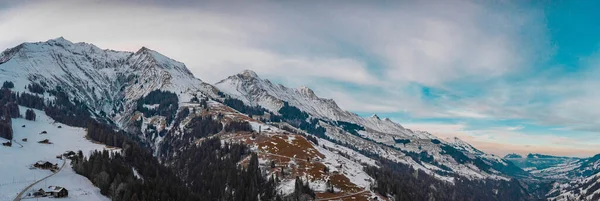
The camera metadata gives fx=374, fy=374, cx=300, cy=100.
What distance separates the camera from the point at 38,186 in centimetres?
13162

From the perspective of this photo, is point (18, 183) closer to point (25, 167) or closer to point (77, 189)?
point (77, 189)

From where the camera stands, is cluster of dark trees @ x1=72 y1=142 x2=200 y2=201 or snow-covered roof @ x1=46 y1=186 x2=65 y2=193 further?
cluster of dark trees @ x1=72 y1=142 x2=200 y2=201

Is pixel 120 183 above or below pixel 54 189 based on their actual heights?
below

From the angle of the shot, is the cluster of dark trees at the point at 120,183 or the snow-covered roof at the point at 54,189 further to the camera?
the cluster of dark trees at the point at 120,183

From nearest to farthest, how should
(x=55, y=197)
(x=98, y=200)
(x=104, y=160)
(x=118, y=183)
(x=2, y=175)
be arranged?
(x=55, y=197) < (x=98, y=200) < (x=2, y=175) < (x=118, y=183) < (x=104, y=160)

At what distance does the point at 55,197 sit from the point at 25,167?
56.2 m

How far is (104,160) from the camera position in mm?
185125

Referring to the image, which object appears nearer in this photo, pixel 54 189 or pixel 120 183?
pixel 54 189

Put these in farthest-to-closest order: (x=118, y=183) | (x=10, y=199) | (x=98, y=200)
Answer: (x=118, y=183) < (x=98, y=200) < (x=10, y=199)

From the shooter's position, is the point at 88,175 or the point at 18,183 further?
the point at 88,175

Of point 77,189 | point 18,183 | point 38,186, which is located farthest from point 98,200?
point 18,183

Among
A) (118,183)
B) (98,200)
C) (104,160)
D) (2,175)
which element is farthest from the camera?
(104,160)

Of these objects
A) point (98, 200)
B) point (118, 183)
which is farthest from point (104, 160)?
point (98, 200)

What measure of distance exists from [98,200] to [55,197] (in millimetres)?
13557
